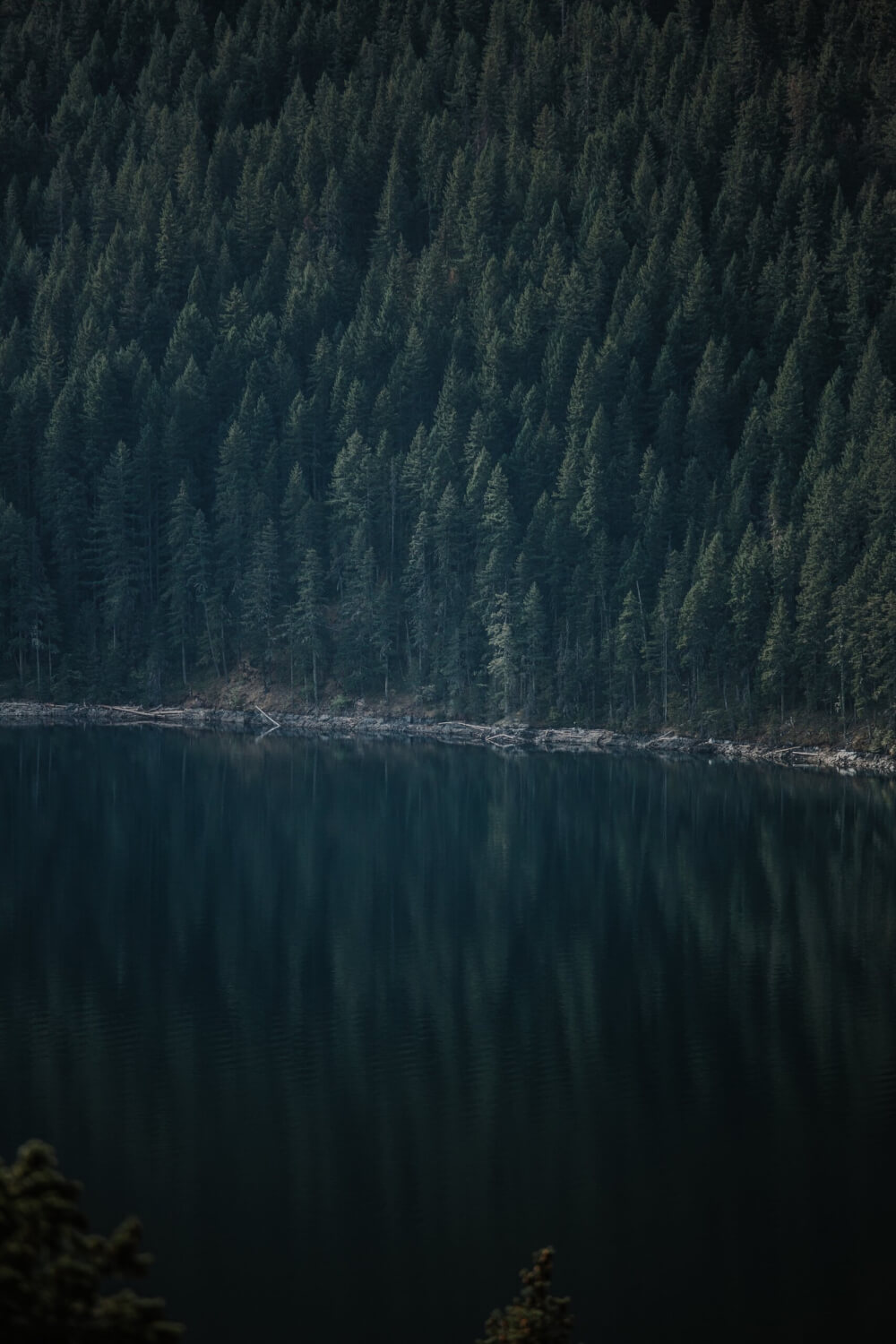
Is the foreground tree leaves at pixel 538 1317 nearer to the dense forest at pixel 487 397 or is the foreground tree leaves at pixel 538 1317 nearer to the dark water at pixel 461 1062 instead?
the dark water at pixel 461 1062

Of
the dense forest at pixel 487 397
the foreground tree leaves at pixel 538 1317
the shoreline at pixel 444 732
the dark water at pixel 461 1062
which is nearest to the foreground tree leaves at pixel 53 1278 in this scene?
the foreground tree leaves at pixel 538 1317

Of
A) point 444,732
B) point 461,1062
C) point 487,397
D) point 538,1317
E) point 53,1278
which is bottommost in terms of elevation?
point 538,1317

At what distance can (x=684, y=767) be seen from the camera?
86188mm

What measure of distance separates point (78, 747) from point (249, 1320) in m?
71.8

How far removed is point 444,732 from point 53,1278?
311ft

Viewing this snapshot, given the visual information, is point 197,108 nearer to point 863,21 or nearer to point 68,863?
point 863,21

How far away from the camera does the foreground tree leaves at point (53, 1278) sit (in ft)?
39.9

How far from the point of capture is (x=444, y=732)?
107m

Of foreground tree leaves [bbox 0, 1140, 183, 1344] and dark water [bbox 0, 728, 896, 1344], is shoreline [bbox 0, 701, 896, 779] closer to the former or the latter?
dark water [bbox 0, 728, 896, 1344]

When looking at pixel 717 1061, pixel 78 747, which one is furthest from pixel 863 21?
pixel 717 1061

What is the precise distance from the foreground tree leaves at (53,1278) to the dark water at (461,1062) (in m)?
8.98

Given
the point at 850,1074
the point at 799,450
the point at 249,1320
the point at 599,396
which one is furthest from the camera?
the point at 599,396

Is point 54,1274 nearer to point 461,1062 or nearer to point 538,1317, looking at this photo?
point 538,1317

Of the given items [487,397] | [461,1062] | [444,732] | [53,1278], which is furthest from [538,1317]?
[487,397]
